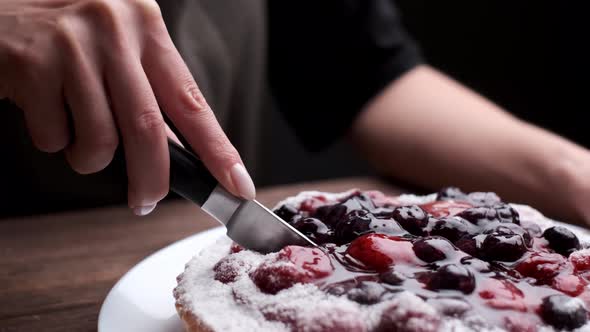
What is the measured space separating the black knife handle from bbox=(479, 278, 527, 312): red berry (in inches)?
16.5

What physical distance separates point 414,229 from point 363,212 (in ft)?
0.27

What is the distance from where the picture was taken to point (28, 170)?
195cm

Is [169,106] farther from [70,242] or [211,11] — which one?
[211,11]

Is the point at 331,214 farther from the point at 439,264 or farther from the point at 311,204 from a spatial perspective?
the point at 439,264

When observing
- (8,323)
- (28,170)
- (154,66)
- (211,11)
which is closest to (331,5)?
(211,11)

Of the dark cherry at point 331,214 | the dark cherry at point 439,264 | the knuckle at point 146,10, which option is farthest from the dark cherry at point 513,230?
the knuckle at point 146,10

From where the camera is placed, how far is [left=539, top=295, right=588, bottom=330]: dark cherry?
0.85m

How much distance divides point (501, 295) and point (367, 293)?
0.17 meters

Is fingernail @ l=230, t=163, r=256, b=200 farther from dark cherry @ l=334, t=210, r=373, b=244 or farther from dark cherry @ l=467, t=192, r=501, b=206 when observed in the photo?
dark cherry @ l=467, t=192, r=501, b=206

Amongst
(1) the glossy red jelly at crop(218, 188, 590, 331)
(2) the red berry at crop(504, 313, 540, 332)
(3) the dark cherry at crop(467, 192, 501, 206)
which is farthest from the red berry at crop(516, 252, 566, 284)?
(3) the dark cherry at crop(467, 192, 501, 206)

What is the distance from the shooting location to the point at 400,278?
89 centimetres

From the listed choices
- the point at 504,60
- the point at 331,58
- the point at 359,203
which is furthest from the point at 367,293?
the point at 504,60

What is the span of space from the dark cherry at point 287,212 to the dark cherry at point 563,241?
0.41 meters

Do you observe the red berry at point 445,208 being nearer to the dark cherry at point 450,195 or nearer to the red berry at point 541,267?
the dark cherry at point 450,195
